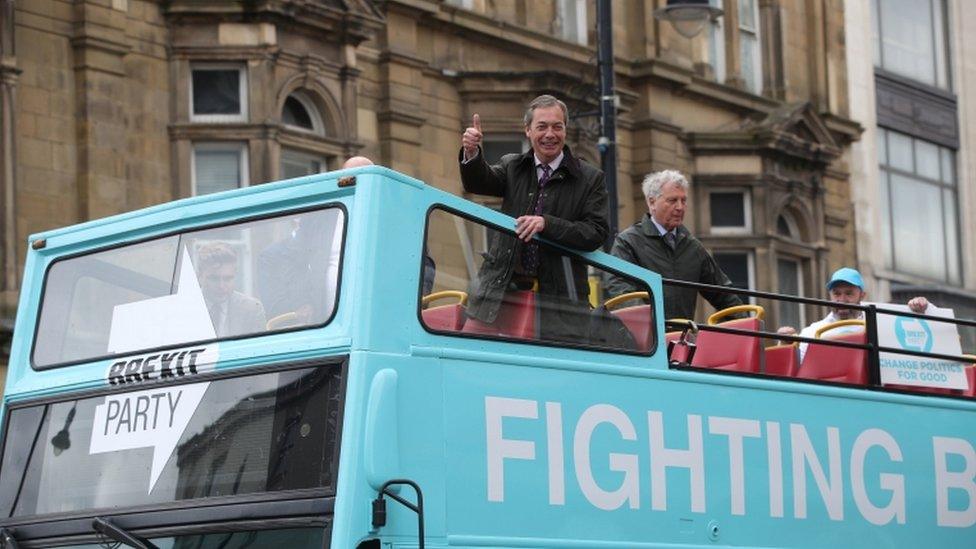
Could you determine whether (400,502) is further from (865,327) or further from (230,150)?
(230,150)

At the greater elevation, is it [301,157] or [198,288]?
[301,157]

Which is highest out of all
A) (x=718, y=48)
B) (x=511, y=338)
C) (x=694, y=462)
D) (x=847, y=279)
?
(x=718, y=48)

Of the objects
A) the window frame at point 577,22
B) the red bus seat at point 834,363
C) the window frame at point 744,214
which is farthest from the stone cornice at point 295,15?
the red bus seat at point 834,363

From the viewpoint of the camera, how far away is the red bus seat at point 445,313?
339 inches

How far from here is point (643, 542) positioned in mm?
9188

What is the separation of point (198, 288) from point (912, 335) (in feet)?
14.3

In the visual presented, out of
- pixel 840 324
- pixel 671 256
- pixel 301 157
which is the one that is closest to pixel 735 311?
pixel 671 256

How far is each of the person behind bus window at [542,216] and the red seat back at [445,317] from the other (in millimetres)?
92

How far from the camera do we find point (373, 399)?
322 inches

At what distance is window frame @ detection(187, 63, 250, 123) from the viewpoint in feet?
79.5

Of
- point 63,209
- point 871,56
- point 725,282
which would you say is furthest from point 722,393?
point 871,56

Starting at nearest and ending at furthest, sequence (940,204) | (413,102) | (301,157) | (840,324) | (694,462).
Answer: (694,462) → (840,324) → (301,157) → (413,102) → (940,204)

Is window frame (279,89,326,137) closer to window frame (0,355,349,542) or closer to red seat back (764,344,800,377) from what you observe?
red seat back (764,344,800,377)

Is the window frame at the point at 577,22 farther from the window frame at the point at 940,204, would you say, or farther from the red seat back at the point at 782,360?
the red seat back at the point at 782,360
